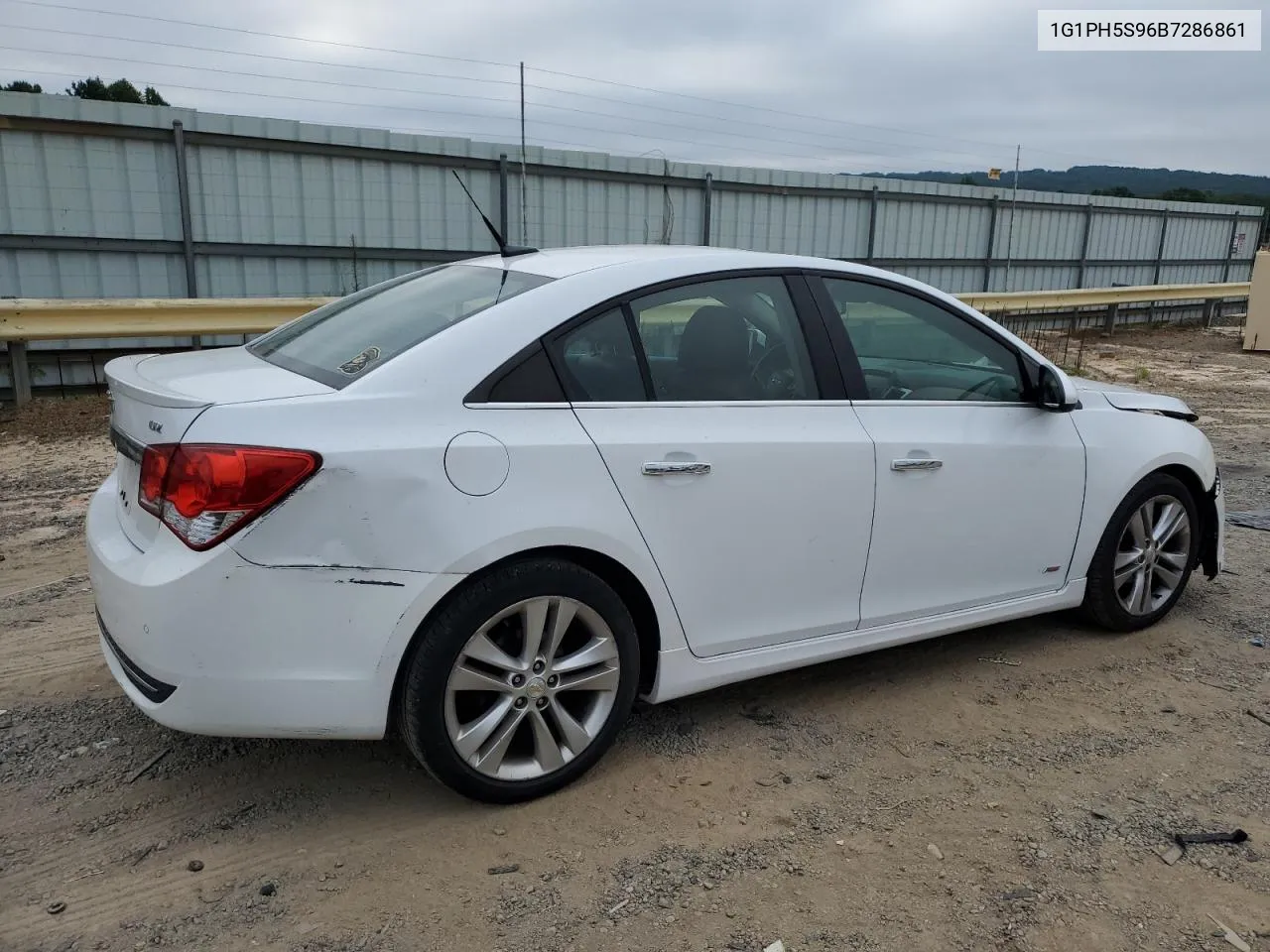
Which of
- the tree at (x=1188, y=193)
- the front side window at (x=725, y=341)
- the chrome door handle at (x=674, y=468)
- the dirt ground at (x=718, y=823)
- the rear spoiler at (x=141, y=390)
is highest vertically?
the tree at (x=1188, y=193)

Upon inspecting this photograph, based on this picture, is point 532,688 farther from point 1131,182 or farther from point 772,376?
point 1131,182

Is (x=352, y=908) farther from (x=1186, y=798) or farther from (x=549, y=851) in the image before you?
(x=1186, y=798)

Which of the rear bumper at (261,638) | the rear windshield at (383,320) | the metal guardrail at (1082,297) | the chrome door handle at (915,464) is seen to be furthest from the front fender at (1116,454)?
the metal guardrail at (1082,297)

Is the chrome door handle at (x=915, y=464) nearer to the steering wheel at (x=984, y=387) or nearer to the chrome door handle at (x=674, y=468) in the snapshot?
the steering wheel at (x=984, y=387)

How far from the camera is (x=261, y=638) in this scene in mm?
2561

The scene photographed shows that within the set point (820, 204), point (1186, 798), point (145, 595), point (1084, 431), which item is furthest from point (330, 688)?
point (820, 204)

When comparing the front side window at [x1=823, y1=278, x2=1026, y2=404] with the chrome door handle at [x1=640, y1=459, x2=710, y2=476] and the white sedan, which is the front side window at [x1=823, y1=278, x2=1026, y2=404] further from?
the chrome door handle at [x1=640, y1=459, x2=710, y2=476]

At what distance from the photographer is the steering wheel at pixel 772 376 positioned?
3.34 m

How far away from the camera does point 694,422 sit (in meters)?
3.12

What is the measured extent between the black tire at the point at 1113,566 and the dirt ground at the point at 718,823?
0.24 metres

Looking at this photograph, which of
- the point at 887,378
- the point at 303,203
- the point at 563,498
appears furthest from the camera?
the point at 303,203

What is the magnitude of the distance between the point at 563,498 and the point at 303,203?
869 cm

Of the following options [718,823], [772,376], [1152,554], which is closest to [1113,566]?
[1152,554]

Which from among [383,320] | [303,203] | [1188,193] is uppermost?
[1188,193]
